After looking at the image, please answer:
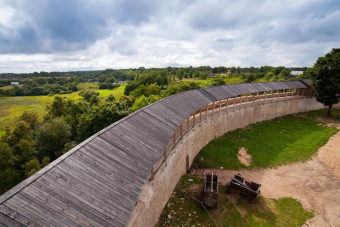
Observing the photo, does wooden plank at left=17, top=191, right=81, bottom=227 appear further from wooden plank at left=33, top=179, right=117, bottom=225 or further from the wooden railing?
the wooden railing

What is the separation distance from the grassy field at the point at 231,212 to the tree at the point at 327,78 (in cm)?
2059

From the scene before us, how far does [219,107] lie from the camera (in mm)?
20219

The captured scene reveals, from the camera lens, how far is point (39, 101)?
6338 cm

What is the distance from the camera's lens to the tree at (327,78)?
82.1ft

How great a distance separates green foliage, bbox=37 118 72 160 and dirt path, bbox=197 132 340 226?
68.5 ft

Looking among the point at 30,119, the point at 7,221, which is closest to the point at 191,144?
the point at 7,221

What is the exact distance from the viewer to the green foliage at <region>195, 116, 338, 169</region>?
17203 mm

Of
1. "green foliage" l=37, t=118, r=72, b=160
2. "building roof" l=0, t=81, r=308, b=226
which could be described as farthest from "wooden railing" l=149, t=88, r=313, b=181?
"green foliage" l=37, t=118, r=72, b=160

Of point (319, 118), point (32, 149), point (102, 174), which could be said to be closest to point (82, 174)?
point (102, 174)

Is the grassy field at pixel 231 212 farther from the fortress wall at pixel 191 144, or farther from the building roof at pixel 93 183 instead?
the building roof at pixel 93 183

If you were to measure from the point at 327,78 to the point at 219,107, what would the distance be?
18.1m

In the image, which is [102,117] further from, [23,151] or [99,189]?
[99,189]

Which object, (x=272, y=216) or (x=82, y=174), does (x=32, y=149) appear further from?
(x=272, y=216)

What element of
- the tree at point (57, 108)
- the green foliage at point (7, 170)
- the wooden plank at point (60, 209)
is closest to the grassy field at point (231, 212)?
the wooden plank at point (60, 209)
